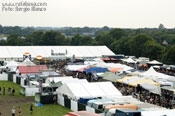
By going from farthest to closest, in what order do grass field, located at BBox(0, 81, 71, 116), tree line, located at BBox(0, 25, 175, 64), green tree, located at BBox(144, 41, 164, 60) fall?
green tree, located at BBox(144, 41, 164, 60) → tree line, located at BBox(0, 25, 175, 64) → grass field, located at BBox(0, 81, 71, 116)

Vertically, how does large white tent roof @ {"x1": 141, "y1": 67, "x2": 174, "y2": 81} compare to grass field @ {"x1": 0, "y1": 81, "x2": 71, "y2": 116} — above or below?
above

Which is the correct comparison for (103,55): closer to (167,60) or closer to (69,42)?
(167,60)

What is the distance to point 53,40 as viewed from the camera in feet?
302

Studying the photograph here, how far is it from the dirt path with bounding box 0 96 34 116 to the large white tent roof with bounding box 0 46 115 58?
26.4 meters

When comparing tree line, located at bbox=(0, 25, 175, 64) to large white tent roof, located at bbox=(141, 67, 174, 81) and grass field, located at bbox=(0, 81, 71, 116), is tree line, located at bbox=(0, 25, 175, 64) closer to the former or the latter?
large white tent roof, located at bbox=(141, 67, 174, 81)

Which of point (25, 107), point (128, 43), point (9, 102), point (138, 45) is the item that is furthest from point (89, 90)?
point (128, 43)

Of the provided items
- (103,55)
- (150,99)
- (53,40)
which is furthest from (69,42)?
(150,99)

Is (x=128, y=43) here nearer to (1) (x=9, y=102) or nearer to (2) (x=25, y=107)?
(1) (x=9, y=102)

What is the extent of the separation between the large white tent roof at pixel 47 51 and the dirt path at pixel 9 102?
2639 cm

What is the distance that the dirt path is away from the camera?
69.5 ft

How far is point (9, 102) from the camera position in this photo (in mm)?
24000

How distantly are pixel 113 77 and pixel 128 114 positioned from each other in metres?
15.8

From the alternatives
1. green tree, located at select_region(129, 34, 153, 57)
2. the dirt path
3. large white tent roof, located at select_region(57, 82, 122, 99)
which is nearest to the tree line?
green tree, located at select_region(129, 34, 153, 57)

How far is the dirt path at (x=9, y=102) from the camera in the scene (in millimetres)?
21180
